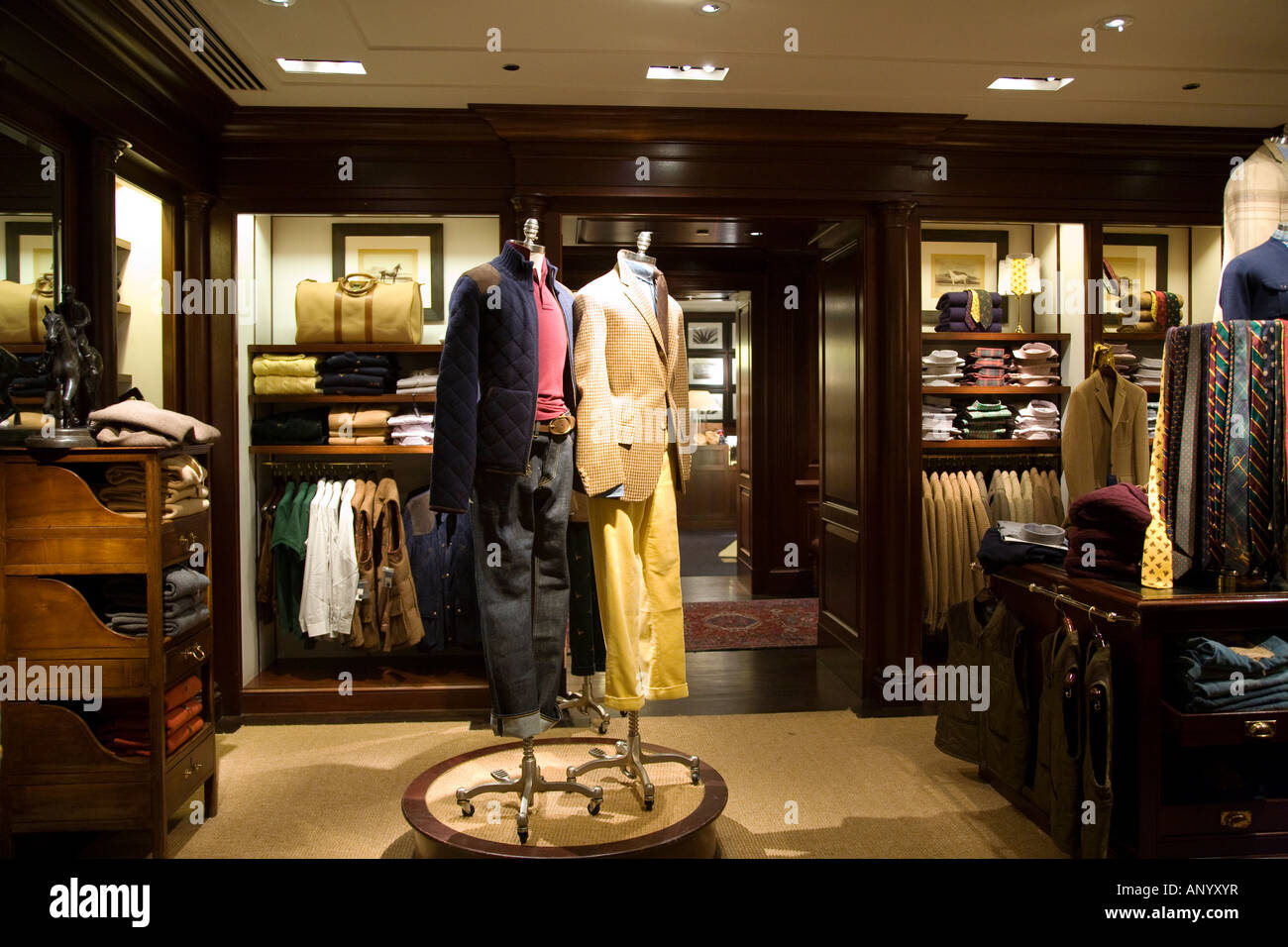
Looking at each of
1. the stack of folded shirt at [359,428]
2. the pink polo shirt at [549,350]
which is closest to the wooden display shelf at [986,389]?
the pink polo shirt at [549,350]

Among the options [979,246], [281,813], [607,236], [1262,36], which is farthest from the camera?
[607,236]

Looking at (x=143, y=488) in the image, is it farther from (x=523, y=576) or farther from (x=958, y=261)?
(x=958, y=261)

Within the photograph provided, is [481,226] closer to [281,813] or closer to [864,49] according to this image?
[864,49]

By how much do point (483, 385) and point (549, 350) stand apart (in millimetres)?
237

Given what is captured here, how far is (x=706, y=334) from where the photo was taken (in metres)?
11.7

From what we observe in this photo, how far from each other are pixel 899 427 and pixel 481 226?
2.29m

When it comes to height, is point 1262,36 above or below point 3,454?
above

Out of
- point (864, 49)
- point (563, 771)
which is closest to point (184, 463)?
point (563, 771)

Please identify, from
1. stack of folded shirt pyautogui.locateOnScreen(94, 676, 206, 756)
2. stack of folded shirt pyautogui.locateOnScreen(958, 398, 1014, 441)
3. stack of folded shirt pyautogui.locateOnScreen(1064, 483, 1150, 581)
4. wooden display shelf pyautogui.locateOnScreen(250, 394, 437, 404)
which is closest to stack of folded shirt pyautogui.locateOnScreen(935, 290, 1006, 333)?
stack of folded shirt pyautogui.locateOnScreen(958, 398, 1014, 441)

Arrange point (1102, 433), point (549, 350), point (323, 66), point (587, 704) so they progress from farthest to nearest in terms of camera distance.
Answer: point (1102, 433) < point (323, 66) < point (587, 704) < point (549, 350)

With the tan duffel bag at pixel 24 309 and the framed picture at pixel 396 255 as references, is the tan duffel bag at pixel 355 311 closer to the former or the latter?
the framed picture at pixel 396 255

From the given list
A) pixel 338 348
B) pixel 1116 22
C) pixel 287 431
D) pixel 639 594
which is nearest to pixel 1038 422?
pixel 1116 22

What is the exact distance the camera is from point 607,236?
20.9ft

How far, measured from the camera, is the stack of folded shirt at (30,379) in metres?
2.93
